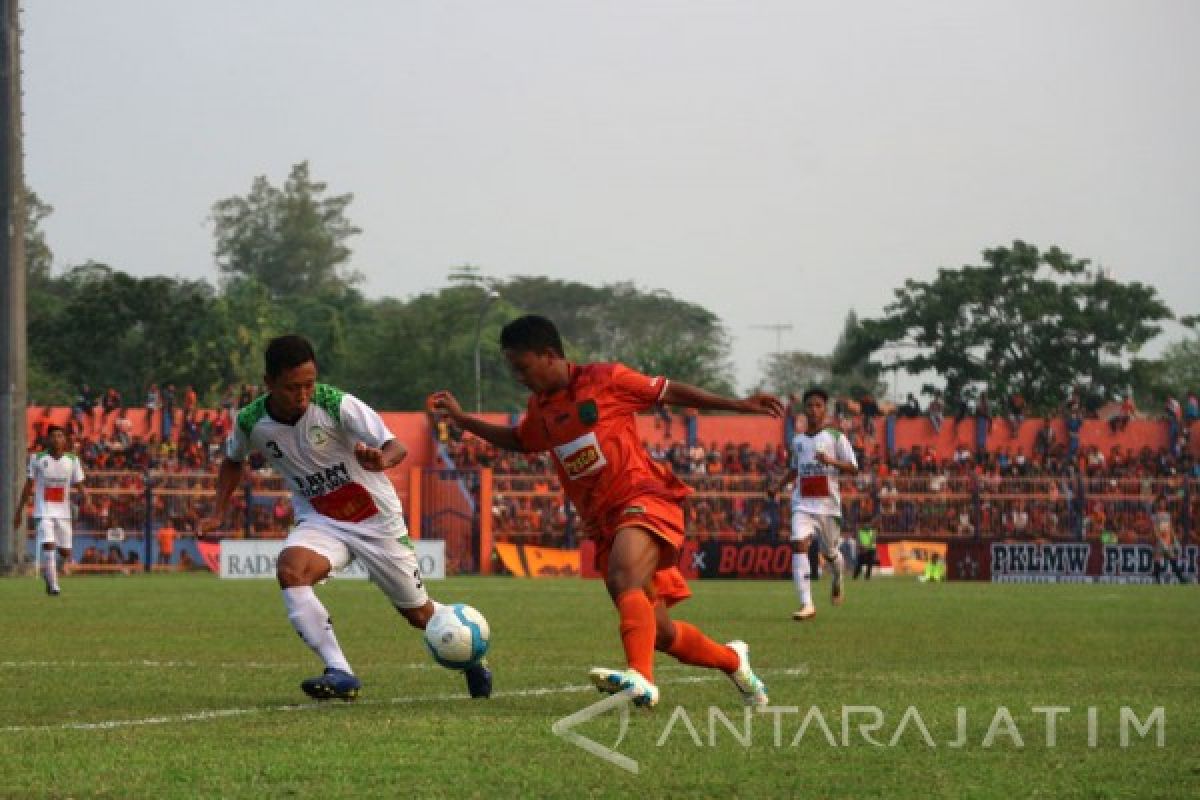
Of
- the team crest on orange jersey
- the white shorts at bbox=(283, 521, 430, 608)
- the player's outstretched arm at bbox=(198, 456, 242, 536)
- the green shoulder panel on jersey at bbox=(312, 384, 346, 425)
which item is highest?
the green shoulder panel on jersey at bbox=(312, 384, 346, 425)

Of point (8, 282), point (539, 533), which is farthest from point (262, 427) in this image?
point (539, 533)

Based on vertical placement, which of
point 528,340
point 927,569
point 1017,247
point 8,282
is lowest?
point 927,569

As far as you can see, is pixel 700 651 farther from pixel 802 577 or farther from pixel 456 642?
pixel 802 577

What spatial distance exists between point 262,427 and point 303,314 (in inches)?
3567

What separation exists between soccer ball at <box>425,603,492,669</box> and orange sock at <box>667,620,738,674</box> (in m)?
1.11

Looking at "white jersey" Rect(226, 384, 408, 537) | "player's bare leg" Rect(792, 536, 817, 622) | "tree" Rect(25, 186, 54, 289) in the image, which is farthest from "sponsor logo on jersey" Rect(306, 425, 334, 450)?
"tree" Rect(25, 186, 54, 289)

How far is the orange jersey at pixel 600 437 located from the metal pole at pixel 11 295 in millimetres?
28213

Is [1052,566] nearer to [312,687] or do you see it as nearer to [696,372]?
[312,687]

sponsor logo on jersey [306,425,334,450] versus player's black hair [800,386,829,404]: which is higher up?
player's black hair [800,386,829,404]

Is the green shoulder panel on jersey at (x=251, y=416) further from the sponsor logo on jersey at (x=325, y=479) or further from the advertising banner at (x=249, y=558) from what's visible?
the advertising banner at (x=249, y=558)

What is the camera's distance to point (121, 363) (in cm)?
7606

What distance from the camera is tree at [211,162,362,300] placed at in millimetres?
124000

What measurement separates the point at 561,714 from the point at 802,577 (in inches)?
487

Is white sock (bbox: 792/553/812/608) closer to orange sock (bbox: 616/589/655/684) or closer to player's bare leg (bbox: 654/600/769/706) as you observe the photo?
player's bare leg (bbox: 654/600/769/706)
